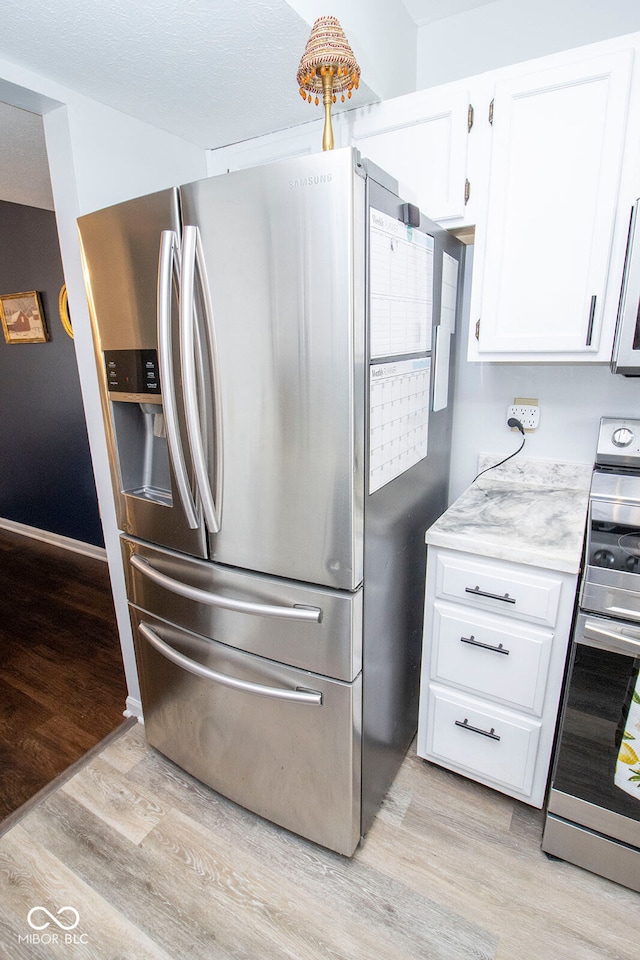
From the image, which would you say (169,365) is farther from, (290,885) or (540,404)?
(290,885)

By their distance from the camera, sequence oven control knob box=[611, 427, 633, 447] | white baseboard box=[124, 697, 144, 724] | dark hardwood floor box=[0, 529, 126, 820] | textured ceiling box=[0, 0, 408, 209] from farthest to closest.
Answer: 1. white baseboard box=[124, 697, 144, 724]
2. dark hardwood floor box=[0, 529, 126, 820]
3. oven control knob box=[611, 427, 633, 447]
4. textured ceiling box=[0, 0, 408, 209]

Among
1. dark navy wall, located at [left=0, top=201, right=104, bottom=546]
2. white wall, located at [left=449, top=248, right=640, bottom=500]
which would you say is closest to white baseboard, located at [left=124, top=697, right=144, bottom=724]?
white wall, located at [left=449, top=248, right=640, bottom=500]

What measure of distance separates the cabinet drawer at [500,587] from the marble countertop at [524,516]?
4 centimetres

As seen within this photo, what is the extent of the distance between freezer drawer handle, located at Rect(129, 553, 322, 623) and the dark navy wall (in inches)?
79.5

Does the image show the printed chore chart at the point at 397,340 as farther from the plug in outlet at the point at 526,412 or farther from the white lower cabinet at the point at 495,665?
the plug in outlet at the point at 526,412

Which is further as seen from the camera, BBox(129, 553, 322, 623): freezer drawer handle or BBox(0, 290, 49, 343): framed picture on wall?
BBox(0, 290, 49, 343): framed picture on wall

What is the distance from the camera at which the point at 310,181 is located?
958 millimetres

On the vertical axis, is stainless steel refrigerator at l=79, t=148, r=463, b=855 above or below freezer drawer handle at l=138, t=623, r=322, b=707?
above

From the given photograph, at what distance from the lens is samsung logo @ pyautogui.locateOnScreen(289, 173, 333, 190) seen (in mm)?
942

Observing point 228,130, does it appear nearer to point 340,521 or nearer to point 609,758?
point 340,521

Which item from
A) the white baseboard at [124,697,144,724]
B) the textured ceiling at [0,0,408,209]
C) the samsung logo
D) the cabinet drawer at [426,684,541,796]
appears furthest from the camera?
the white baseboard at [124,697,144,724]

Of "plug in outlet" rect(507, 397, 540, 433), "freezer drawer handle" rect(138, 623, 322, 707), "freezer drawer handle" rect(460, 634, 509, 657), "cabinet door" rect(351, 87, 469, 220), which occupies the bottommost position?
"freezer drawer handle" rect(138, 623, 322, 707)

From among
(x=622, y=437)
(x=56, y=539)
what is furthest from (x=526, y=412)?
(x=56, y=539)

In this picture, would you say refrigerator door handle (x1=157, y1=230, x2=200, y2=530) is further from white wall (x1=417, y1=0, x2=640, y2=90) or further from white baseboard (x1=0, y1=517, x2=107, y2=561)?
white baseboard (x1=0, y1=517, x2=107, y2=561)
